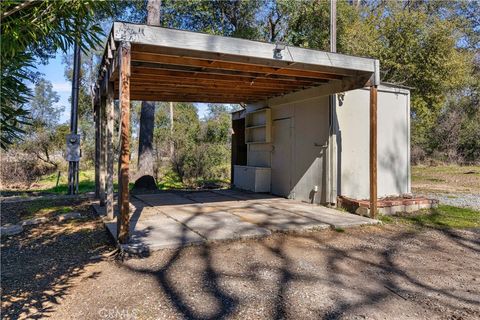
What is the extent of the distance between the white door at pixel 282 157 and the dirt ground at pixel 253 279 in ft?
10.4

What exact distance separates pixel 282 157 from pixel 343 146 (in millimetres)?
1728

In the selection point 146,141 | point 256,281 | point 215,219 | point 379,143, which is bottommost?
point 256,281

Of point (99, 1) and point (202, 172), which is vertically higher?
point (99, 1)

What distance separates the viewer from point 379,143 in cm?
669

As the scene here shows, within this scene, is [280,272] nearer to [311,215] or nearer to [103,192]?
[311,215]

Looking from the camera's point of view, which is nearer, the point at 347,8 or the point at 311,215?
the point at 311,215

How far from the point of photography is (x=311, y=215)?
17.7 ft

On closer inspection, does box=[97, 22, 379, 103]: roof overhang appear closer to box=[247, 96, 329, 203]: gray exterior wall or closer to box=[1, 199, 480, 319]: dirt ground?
box=[247, 96, 329, 203]: gray exterior wall

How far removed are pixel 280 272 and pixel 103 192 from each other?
4.13 meters

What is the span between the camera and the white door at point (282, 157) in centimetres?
740

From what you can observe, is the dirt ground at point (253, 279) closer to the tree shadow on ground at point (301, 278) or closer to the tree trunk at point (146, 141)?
the tree shadow on ground at point (301, 278)

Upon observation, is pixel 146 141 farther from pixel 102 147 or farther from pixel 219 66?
pixel 219 66

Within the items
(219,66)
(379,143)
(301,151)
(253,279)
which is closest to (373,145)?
(379,143)

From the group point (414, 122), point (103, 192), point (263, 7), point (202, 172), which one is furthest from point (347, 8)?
point (103, 192)
